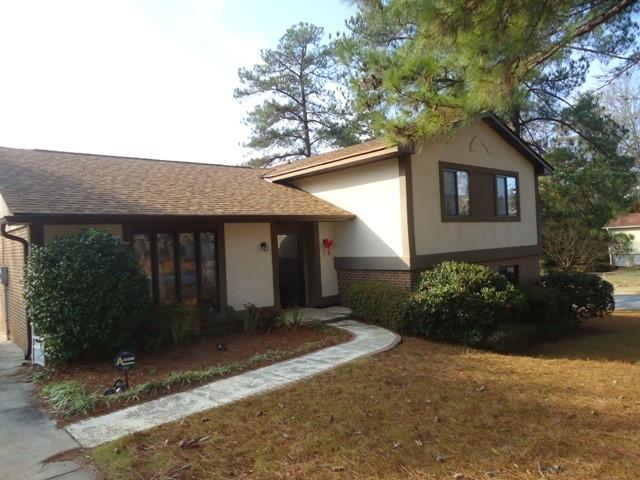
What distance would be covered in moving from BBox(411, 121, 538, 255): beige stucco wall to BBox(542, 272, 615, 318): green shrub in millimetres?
2374

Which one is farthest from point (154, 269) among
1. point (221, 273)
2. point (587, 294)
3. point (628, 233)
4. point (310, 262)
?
point (628, 233)

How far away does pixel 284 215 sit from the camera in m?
10.6

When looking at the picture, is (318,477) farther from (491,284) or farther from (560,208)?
(560,208)

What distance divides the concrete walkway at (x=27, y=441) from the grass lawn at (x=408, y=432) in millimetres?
358

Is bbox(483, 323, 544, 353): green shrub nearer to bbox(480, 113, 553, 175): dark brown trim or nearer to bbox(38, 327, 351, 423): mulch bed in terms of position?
bbox(38, 327, 351, 423): mulch bed

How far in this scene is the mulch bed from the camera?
655 centimetres

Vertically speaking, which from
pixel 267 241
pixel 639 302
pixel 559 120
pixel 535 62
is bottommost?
pixel 639 302

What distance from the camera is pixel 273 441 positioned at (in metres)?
4.37

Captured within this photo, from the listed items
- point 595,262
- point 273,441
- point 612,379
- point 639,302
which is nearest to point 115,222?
point 273,441

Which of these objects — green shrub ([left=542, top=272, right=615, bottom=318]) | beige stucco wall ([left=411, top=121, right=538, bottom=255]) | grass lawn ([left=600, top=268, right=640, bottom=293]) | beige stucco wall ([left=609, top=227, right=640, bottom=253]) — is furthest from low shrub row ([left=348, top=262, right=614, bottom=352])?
beige stucco wall ([left=609, top=227, right=640, bottom=253])

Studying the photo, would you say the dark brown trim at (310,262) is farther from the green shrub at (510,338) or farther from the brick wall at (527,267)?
the brick wall at (527,267)

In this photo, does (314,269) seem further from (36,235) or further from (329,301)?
(36,235)

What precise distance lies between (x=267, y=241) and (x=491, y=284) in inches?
207

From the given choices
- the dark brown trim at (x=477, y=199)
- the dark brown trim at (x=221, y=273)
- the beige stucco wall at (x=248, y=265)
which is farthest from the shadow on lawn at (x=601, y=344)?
the dark brown trim at (x=221, y=273)
